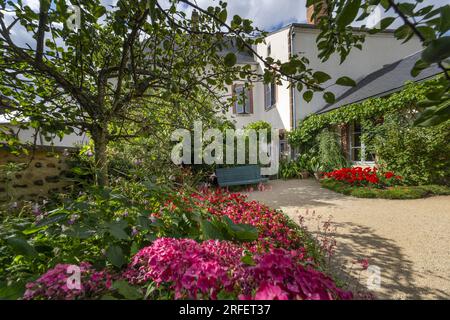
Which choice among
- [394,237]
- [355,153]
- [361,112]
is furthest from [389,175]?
[394,237]

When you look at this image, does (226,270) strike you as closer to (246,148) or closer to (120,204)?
(120,204)

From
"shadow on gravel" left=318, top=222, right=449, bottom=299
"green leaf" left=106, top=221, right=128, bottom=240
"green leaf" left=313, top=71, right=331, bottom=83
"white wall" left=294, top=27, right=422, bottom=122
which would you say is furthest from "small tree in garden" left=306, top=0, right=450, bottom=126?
"white wall" left=294, top=27, right=422, bottom=122

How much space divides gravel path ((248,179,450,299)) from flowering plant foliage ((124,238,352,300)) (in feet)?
6.46

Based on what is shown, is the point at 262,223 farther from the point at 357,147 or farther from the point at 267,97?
the point at 267,97

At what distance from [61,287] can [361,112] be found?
8.75 m

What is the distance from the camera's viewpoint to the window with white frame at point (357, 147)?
25.9 ft

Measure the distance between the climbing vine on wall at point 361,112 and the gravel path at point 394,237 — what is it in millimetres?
2653

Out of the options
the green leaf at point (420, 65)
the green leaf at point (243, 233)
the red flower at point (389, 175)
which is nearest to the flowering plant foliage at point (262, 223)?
the green leaf at point (243, 233)

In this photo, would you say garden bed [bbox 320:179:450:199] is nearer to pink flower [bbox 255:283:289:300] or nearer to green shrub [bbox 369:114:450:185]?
green shrub [bbox 369:114:450:185]

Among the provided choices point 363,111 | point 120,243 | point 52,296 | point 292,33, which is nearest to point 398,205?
point 363,111

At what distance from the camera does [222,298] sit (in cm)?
64

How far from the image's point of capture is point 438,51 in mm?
383

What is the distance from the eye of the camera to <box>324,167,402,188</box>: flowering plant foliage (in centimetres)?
604

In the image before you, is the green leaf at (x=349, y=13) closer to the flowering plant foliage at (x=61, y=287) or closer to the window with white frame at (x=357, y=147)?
the flowering plant foliage at (x=61, y=287)
